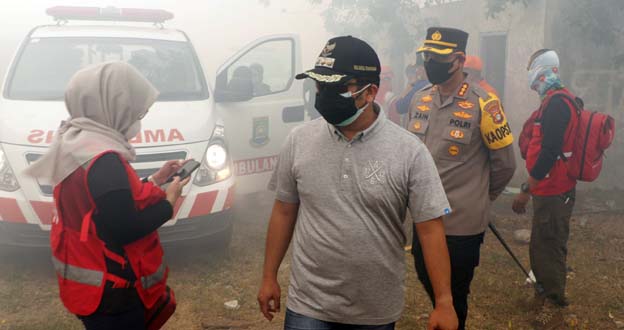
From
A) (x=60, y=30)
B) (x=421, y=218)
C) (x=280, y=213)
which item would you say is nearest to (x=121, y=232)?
(x=280, y=213)

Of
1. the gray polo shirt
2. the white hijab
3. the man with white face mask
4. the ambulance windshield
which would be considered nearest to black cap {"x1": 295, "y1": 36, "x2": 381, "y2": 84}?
the gray polo shirt

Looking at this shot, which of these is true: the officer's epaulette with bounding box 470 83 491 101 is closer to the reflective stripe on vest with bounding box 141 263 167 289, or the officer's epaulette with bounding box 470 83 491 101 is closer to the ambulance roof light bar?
the reflective stripe on vest with bounding box 141 263 167 289

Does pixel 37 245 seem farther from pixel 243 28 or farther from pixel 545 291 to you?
pixel 243 28

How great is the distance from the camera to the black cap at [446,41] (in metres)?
3.10

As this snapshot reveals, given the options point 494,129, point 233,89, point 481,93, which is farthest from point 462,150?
point 233,89

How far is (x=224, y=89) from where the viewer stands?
555 centimetres

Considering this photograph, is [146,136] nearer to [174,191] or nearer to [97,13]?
[97,13]

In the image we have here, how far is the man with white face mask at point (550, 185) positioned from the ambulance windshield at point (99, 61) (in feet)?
9.31

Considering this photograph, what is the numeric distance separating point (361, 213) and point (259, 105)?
13.4 feet

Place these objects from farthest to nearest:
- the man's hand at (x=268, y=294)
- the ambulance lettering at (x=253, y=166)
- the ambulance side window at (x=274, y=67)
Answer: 1. the ambulance side window at (x=274, y=67)
2. the ambulance lettering at (x=253, y=166)
3. the man's hand at (x=268, y=294)

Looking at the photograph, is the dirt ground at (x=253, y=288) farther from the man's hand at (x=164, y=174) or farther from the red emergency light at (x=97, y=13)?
the red emergency light at (x=97, y=13)

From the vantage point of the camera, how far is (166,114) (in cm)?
472

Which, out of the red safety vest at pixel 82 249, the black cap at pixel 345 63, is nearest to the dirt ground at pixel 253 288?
the red safety vest at pixel 82 249

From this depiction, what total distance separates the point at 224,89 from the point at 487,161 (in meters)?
3.11
